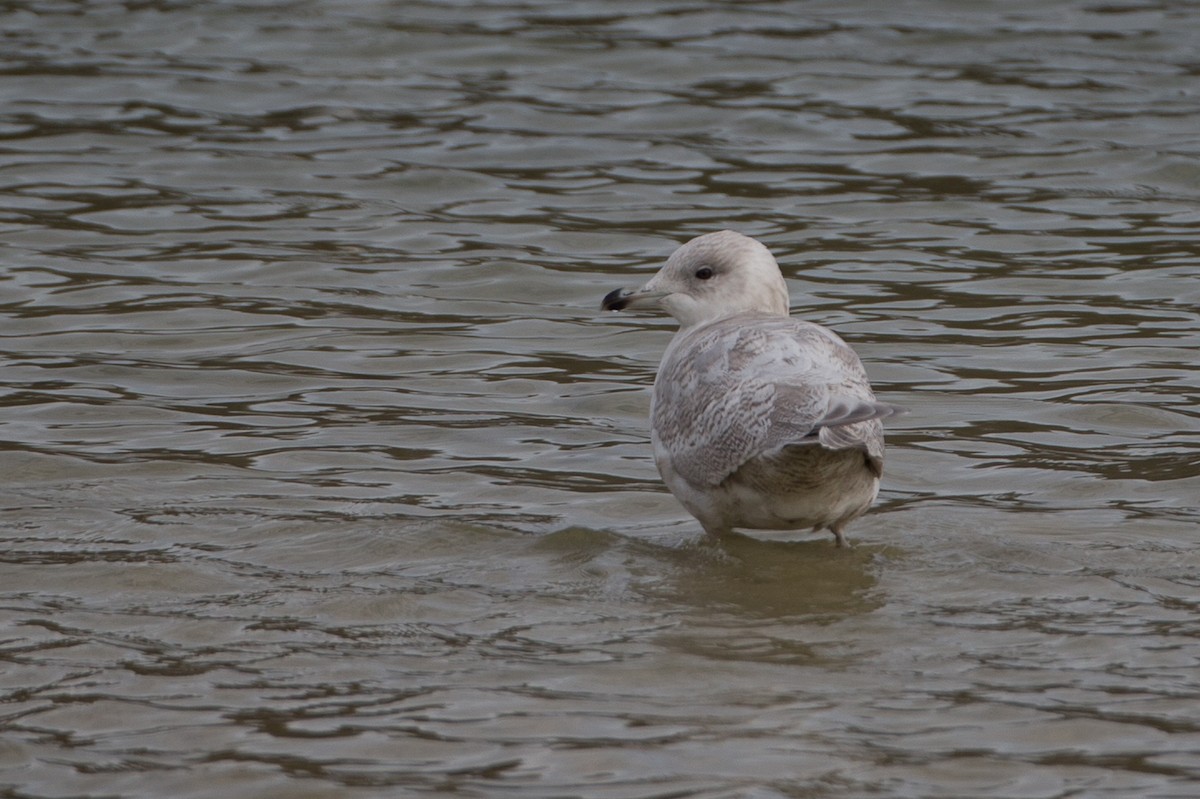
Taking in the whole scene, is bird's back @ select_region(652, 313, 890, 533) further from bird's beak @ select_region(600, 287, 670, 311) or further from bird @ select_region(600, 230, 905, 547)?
bird's beak @ select_region(600, 287, 670, 311)

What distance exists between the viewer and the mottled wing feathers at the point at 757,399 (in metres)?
6.04

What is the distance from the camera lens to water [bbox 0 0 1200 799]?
4980 millimetres

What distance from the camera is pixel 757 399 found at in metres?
6.28

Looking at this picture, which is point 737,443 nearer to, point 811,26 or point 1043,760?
point 1043,760

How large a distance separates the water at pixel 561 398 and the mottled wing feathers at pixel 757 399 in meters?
0.45

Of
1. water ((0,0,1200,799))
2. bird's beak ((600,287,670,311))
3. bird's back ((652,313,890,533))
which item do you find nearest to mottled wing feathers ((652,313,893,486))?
bird's back ((652,313,890,533))

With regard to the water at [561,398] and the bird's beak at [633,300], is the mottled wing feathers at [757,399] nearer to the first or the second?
the water at [561,398]

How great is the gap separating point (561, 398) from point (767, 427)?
2977 mm

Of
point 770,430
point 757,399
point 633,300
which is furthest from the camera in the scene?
point 633,300

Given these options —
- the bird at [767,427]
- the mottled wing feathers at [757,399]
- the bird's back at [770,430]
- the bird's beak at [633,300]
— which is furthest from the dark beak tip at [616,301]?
the bird's back at [770,430]

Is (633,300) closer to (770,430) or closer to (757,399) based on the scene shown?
(757,399)

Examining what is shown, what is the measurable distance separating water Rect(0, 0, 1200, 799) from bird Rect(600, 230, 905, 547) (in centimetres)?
27

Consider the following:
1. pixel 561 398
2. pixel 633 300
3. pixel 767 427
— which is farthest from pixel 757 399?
pixel 561 398

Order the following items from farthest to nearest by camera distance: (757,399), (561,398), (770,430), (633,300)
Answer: (561,398)
(633,300)
(757,399)
(770,430)
